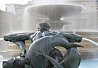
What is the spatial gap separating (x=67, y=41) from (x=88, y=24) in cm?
1472

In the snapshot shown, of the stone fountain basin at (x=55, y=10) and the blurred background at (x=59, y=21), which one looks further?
the stone fountain basin at (x=55, y=10)

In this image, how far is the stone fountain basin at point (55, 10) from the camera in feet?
41.3

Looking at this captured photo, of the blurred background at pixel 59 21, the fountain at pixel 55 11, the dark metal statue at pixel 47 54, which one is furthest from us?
the fountain at pixel 55 11

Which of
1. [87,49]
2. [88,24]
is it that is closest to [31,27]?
[88,24]

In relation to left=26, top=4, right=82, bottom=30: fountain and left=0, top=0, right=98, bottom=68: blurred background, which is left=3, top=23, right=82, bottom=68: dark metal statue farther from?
left=26, top=4, right=82, bottom=30: fountain

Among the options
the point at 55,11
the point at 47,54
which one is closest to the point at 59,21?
the point at 55,11

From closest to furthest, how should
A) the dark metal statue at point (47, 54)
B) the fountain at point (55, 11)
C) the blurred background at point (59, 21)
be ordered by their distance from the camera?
the dark metal statue at point (47, 54) → the blurred background at point (59, 21) → the fountain at point (55, 11)

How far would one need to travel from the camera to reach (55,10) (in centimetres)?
1269

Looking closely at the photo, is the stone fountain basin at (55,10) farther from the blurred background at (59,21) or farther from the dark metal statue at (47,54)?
the dark metal statue at (47,54)

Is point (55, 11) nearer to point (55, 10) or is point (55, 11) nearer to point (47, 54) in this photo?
point (55, 10)

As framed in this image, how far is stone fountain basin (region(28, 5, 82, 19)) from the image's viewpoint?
12602mm

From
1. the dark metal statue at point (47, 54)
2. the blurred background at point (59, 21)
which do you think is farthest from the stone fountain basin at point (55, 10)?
the dark metal statue at point (47, 54)

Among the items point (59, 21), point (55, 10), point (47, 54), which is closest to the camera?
point (47, 54)

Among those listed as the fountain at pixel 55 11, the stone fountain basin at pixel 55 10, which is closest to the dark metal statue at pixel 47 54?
the fountain at pixel 55 11
